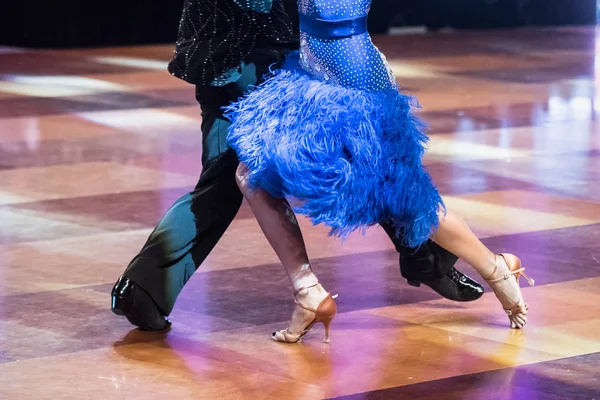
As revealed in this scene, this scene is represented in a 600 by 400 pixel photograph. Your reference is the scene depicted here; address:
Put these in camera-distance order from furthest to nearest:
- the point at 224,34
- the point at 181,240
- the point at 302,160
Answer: the point at 181,240, the point at 224,34, the point at 302,160

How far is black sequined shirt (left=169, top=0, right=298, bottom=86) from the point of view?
3330 millimetres

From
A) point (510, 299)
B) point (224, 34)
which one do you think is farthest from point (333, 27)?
point (510, 299)

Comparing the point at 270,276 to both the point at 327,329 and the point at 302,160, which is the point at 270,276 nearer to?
the point at 327,329

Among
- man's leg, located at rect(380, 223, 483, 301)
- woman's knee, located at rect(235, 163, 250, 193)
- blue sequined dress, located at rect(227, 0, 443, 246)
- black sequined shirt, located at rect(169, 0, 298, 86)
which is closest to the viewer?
blue sequined dress, located at rect(227, 0, 443, 246)

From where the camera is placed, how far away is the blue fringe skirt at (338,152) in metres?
3.04

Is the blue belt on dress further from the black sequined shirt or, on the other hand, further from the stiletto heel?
the stiletto heel

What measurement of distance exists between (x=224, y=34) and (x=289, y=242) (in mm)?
614

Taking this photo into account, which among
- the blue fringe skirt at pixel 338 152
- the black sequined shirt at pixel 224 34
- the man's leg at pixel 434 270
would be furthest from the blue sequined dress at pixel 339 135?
the man's leg at pixel 434 270

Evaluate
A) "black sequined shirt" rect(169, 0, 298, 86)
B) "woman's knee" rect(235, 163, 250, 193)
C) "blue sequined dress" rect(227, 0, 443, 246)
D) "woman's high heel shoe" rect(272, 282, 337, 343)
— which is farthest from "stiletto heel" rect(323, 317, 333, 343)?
"black sequined shirt" rect(169, 0, 298, 86)

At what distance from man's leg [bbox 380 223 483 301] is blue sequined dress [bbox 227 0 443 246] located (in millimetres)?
306

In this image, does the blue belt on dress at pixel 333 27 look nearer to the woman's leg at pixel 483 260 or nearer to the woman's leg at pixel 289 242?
the woman's leg at pixel 289 242

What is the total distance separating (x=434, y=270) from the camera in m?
3.54

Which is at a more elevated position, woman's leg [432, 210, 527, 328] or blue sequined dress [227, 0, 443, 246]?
blue sequined dress [227, 0, 443, 246]

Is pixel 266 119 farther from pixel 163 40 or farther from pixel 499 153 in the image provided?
pixel 163 40
